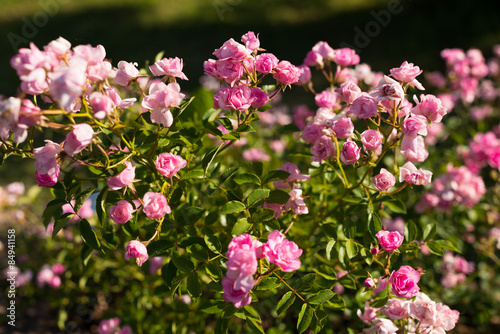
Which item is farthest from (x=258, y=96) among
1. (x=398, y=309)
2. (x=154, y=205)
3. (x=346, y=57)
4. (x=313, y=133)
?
(x=398, y=309)

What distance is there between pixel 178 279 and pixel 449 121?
1676 millimetres

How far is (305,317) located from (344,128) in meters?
0.42

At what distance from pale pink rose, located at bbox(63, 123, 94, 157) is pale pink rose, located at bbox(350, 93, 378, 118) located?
54cm

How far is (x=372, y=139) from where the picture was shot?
966mm

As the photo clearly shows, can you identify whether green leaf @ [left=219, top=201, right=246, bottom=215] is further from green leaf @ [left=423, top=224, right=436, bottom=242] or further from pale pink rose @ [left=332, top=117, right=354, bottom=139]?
green leaf @ [left=423, top=224, right=436, bottom=242]

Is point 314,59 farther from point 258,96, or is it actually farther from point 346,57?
point 258,96

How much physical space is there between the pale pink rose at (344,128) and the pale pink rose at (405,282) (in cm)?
31

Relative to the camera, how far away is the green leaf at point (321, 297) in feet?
3.11

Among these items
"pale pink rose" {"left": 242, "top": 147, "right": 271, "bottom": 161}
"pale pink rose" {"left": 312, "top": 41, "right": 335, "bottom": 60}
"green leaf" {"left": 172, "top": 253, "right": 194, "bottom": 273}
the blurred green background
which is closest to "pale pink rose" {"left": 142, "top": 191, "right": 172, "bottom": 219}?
"green leaf" {"left": 172, "top": 253, "right": 194, "bottom": 273}

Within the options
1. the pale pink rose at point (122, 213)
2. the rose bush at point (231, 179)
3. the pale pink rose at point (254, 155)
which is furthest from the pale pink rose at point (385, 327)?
the pale pink rose at point (254, 155)

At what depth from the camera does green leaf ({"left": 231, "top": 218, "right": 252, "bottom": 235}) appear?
97 cm

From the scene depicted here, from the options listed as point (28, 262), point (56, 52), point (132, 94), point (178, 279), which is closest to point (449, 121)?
point (132, 94)

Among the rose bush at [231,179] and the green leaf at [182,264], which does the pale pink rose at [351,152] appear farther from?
the green leaf at [182,264]

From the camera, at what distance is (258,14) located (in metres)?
5.01
